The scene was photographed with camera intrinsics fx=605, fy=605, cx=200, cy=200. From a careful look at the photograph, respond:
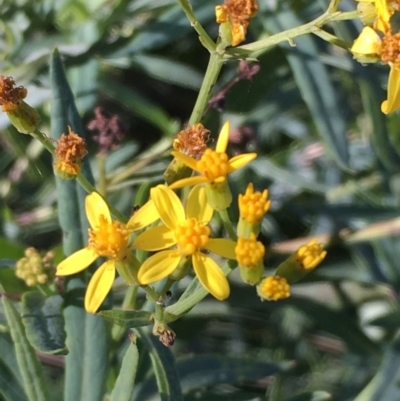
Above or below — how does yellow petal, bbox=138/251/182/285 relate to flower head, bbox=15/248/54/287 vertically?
above

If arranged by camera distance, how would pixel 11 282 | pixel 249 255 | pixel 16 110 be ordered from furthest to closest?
pixel 11 282
pixel 16 110
pixel 249 255

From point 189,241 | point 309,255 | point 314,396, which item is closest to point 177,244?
point 189,241

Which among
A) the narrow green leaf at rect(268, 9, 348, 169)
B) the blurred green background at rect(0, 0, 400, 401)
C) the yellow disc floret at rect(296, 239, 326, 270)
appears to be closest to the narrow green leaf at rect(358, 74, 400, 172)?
the blurred green background at rect(0, 0, 400, 401)

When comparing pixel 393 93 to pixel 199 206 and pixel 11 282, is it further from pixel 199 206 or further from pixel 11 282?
pixel 11 282

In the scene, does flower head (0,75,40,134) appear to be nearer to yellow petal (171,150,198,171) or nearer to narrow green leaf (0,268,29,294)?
yellow petal (171,150,198,171)

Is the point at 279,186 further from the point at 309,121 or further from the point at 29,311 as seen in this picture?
the point at 29,311

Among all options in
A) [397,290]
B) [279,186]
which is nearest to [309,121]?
[279,186]

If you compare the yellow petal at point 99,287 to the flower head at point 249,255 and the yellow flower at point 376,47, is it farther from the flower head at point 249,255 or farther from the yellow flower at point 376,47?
the yellow flower at point 376,47
